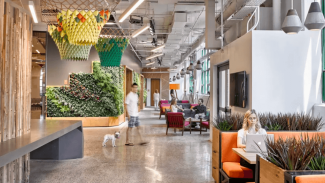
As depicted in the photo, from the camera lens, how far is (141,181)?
4.92 m

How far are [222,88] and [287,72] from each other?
2626 millimetres

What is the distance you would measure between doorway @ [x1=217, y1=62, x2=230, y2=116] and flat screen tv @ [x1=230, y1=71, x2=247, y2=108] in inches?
36.0

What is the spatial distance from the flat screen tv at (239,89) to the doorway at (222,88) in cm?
91

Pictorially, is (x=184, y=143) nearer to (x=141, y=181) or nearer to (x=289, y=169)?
(x=141, y=181)

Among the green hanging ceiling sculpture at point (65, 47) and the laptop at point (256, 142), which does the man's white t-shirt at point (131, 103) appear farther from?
the laptop at point (256, 142)

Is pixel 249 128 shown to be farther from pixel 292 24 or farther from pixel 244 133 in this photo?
pixel 292 24

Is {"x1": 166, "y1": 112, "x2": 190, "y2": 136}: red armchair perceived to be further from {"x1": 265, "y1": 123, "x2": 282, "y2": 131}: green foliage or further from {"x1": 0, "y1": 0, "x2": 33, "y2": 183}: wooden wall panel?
{"x1": 0, "y1": 0, "x2": 33, "y2": 183}: wooden wall panel

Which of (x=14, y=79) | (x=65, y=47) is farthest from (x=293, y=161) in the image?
(x=65, y=47)

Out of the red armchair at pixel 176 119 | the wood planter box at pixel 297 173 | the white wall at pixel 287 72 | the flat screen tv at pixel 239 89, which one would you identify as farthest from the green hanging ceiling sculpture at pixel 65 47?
the red armchair at pixel 176 119

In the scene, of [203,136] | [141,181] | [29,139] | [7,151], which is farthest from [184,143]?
[7,151]

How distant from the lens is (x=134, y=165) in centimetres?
598

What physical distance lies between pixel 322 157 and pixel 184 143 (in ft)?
21.1

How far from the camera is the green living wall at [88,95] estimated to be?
1211 centimetres

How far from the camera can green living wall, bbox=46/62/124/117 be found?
12.1 meters
